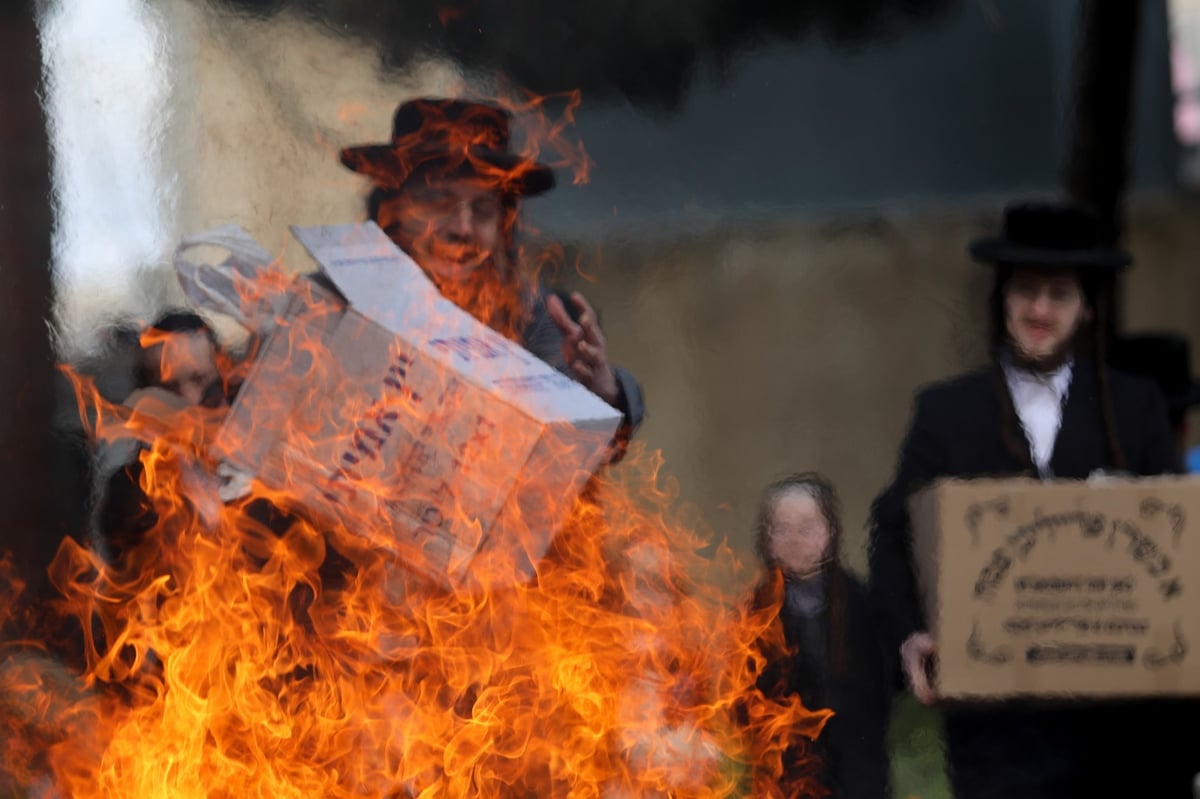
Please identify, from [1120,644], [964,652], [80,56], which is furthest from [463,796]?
[80,56]

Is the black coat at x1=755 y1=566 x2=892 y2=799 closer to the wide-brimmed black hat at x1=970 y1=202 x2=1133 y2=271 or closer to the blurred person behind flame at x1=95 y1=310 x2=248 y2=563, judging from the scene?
the wide-brimmed black hat at x1=970 y1=202 x2=1133 y2=271

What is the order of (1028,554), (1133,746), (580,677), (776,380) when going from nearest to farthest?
(1028,554) → (1133,746) → (580,677) → (776,380)

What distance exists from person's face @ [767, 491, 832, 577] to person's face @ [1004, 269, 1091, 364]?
79 centimetres

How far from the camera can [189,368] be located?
14.3 ft

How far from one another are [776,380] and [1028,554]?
1198mm

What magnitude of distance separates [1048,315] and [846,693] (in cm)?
123

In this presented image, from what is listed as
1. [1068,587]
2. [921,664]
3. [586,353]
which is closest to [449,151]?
[586,353]

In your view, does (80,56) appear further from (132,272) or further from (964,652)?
(964,652)

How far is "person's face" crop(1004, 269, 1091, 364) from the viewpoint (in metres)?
4.19

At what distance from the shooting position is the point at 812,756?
425 centimetres

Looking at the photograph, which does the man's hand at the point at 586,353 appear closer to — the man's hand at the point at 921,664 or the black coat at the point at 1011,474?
the black coat at the point at 1011,474

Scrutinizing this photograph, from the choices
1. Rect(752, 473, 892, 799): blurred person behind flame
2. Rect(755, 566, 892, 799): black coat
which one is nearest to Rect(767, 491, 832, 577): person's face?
Rect(752, 473, 892, 799): blurred person behind flame

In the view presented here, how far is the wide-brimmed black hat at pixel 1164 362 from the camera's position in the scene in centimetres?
427

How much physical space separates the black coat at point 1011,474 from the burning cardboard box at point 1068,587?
0.20 meters
